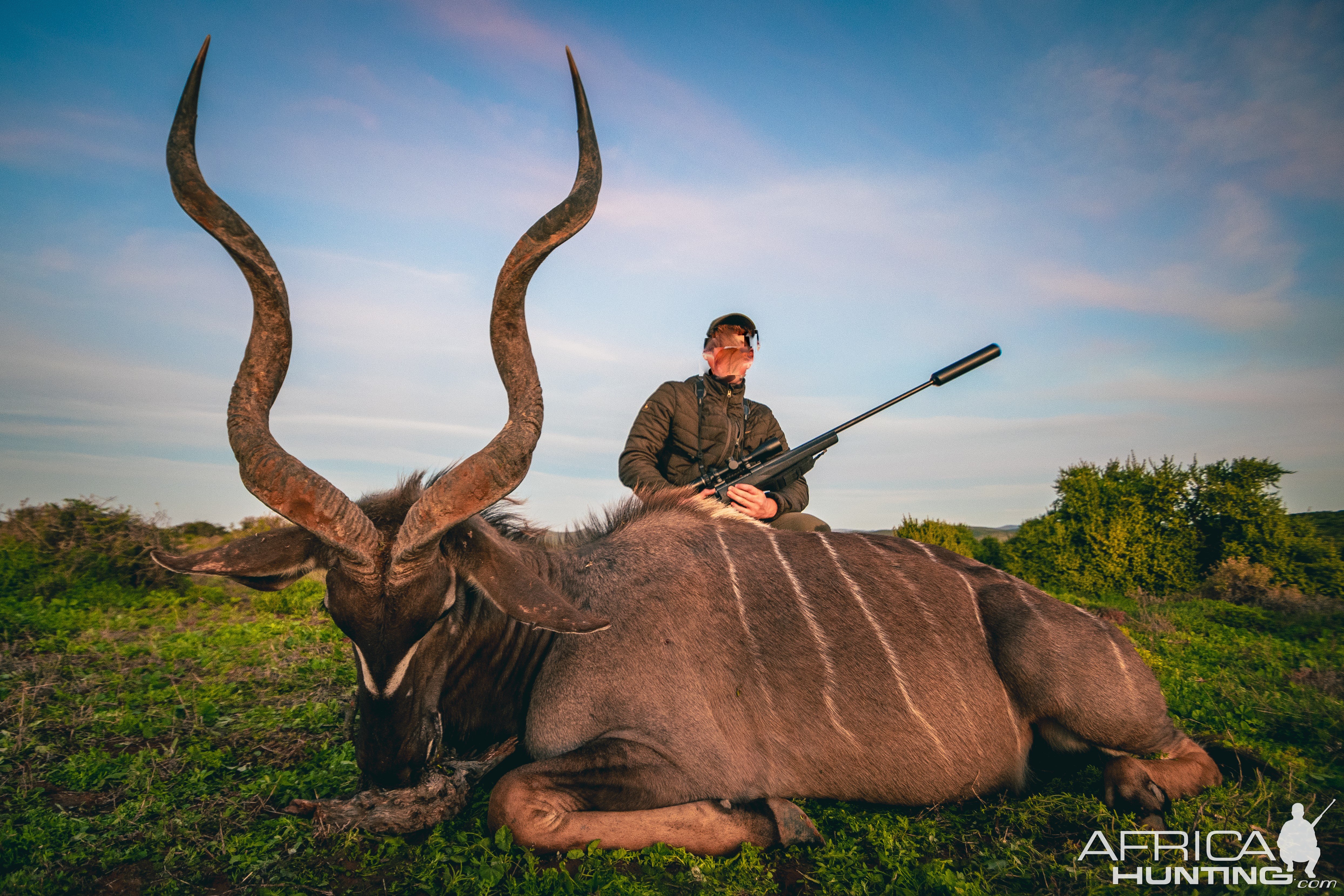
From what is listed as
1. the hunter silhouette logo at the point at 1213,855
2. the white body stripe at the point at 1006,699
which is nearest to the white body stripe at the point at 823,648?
the white body stripe at the point at 1006,699

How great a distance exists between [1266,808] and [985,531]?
21620 mm

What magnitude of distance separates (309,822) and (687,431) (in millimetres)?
4242

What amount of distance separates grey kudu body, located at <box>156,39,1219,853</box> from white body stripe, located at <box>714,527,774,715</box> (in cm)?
1

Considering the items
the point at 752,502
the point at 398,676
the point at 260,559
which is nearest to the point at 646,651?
the point at 398,676

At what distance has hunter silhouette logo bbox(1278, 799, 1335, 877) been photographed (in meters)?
2.94

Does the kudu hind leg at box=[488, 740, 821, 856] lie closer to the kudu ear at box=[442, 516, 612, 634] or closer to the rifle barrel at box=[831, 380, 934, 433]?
Result: the kudu ear at box=[442, 516, 612, 634]

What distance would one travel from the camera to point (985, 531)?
2370cm

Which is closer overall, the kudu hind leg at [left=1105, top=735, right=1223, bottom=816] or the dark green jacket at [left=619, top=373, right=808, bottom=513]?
the kudu hind leg at [left=1105, top=735, right=1223, bottom=816]

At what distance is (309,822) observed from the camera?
10.4 ft

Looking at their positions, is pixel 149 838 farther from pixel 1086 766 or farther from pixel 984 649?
pixel 1086 766

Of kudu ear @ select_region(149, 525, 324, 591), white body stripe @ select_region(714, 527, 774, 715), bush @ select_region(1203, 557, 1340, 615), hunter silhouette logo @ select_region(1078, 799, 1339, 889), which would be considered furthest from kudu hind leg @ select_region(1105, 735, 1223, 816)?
bush @ select_region(1203, 557, 1340, 615)

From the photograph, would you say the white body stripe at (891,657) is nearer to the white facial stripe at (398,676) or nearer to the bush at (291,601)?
the white facial stripe at (398,676)

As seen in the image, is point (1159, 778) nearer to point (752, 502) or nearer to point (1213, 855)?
point (1213, 855)

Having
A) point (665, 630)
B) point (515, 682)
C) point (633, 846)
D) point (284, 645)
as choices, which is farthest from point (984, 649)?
point (284, 645)
